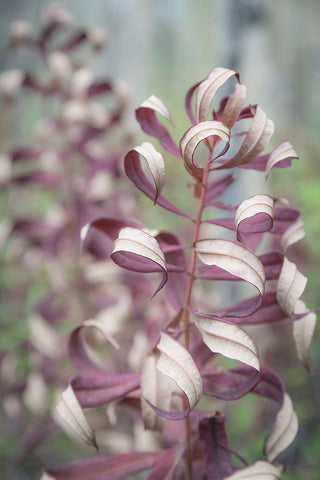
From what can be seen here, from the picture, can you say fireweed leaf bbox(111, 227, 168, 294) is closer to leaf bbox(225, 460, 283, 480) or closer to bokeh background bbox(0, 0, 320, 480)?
leaf bbox(225, 460, 283, 480)

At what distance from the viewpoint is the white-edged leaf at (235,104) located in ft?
1.96

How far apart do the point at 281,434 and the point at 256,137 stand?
0.36 metres

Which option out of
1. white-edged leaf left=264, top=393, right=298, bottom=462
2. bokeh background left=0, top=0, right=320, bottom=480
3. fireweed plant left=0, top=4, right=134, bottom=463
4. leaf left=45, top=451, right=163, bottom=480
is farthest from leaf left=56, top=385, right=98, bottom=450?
bokeh background left=0, top=0, right=320, bottom=480

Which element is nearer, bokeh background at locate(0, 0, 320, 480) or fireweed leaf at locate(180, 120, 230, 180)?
fireweed leaf at locate(180, 120, 230, 180)

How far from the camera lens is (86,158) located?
1.34 metres

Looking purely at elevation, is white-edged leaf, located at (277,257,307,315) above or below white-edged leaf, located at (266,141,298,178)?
below

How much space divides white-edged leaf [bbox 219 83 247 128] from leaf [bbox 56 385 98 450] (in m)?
0.39

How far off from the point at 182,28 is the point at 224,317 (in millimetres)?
12446

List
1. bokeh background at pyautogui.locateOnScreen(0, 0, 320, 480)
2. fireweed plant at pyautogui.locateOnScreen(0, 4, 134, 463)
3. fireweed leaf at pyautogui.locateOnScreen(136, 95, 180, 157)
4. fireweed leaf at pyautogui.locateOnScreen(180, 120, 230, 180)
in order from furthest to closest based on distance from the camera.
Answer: bokeh background at pyautogui.locateOnScreen(0, 0, 320, 480) → fireweed plant at pyautogui.locateOnScreen(0, 4, 134, 463) → fireweed leaf at pyautogui.locateOnScreen(136, 95, 180, 157) → fireweed leaf at pyautogui.locateOnScreen(180, 120, 230, 180)

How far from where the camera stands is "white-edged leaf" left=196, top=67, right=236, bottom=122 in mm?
573

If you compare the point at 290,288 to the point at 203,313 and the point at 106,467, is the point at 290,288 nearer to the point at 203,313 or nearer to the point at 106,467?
the point at 203,313

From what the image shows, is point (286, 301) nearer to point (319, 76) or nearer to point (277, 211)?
point (277, 211)

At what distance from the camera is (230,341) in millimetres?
573

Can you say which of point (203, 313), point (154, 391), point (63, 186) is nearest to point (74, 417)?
point (154, 391)
